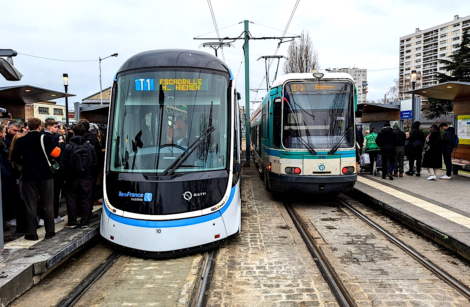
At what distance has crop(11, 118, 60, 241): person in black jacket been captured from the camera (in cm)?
520

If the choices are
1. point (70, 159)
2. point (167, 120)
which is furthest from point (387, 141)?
point (70, 159)

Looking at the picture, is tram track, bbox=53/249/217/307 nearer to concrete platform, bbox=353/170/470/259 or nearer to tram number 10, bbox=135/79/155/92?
tram number 10, bbox=135/79/155/92

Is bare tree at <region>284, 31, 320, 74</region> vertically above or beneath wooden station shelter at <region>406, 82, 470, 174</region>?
above

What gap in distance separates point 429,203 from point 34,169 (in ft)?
26.3

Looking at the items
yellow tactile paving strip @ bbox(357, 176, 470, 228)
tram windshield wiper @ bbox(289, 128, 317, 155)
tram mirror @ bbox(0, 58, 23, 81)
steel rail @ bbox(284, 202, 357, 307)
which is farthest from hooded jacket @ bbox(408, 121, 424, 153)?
tram mirror @ bbox(0, 58, 23, 81)

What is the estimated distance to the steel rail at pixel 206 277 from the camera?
3921 millimetres

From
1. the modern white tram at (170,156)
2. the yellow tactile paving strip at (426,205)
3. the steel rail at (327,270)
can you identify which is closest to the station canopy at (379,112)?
the yellow tactile paving strip at (426,205)

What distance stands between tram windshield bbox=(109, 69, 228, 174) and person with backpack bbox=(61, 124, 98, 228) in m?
0.55

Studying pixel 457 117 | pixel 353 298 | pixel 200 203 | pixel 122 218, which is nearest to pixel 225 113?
pixel 200 203

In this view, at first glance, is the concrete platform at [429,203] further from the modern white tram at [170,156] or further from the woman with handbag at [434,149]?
the modern white tram at [170,156]

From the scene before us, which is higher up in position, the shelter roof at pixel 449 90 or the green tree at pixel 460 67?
the green tree at pixel 460 67

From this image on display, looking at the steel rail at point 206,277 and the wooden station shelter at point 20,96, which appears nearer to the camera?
the steel rail at point 206,277

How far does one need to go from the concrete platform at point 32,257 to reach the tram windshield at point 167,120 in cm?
121

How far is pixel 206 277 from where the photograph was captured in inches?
178
